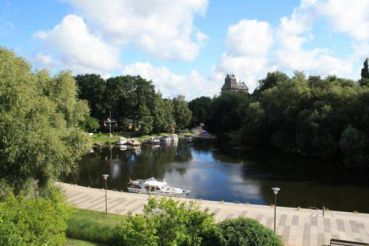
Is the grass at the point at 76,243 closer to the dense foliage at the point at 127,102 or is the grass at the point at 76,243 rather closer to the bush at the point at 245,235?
the bush at the point at 245,235

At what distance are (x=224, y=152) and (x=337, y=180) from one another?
109 feet

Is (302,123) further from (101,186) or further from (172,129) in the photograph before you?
(172,129)

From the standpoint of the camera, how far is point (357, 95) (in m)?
62.1

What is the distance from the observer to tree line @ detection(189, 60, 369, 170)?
187ft

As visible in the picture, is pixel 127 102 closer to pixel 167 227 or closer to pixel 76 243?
pixel 76 243

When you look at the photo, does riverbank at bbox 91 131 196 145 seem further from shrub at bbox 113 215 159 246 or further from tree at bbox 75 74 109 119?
shrub at bbox 113 215 159 246

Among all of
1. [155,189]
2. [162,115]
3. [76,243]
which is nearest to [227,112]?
[162,115]

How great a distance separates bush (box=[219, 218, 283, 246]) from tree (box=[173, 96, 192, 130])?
110486 millimetres

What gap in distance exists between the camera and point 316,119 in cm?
6506

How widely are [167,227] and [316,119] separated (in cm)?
5166

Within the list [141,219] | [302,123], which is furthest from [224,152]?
[141,219]

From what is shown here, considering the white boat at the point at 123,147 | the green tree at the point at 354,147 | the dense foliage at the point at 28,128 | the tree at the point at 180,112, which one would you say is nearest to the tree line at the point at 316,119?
the green tree at the point at 354,147

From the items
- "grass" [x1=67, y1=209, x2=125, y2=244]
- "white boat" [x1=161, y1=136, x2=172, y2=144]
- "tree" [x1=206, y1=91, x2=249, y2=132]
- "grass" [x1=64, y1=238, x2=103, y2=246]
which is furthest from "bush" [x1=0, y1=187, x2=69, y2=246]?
"tree" [x1=206, y1=91, x2=249, y2=132]

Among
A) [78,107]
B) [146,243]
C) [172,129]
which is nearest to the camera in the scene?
[146,243]
